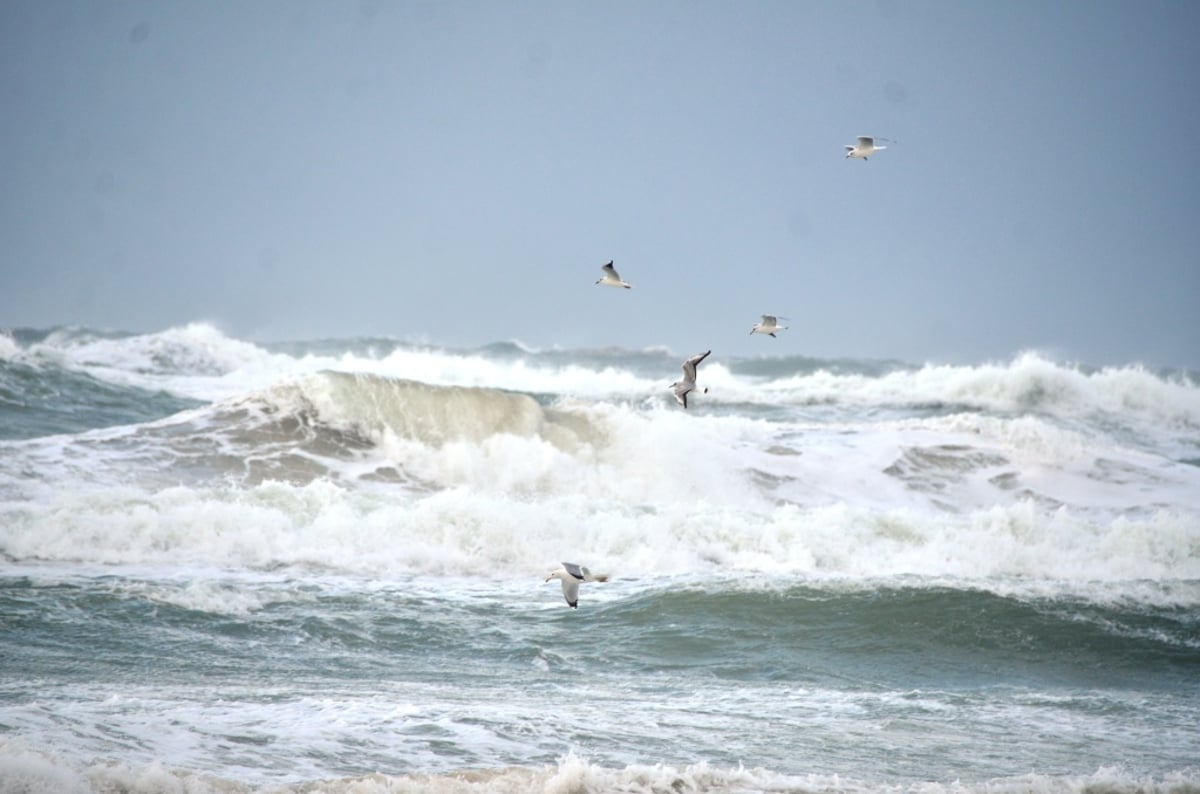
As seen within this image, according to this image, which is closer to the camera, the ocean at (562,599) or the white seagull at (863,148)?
the ocean at (562,599)

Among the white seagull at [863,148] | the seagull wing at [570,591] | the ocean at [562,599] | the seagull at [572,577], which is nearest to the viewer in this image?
the ocean at [562,599]

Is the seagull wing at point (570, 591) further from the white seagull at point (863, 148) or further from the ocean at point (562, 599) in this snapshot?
the white seagull at point (863, 148)

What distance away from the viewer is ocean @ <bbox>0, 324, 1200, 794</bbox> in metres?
6.48

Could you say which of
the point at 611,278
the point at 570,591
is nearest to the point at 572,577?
the point at 570,591

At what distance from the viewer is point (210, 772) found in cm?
565

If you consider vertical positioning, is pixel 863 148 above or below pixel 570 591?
above

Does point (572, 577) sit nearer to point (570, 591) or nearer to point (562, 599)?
point (570, 591)

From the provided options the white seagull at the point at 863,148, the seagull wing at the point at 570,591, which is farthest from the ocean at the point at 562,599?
the white seagull at the point at 863,148

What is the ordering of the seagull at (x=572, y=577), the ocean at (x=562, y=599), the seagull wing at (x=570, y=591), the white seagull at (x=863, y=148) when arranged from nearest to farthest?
1. the ocean at (x=562, y=599)
2. the seagull at (x=572, y=577)
3. the seagull wing at (x=570, y=591)
4. the white seagull at (x=863, y=148)

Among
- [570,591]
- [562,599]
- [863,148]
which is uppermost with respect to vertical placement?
[863,148]

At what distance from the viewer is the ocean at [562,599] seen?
21.3 ft

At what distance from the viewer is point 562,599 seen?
448 inches

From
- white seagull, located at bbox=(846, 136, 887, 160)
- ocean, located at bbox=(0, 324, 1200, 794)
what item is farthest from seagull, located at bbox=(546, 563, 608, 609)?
white seagull, located at bbox=(846, 136, 887, 160)

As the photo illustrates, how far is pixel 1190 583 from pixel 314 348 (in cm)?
3989
